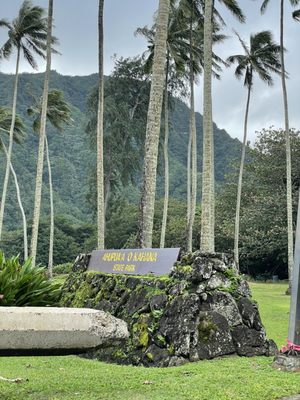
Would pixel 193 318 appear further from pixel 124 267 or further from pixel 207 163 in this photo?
pixel 207 163

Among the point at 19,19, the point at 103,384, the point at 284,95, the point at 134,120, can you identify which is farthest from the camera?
the point at 134,120

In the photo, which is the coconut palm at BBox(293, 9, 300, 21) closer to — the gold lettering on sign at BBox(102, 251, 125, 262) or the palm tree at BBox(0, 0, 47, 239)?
the palm tree at BBox(0, 0, 47, 239)

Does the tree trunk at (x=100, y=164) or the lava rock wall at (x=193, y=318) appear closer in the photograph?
the lava rock wall at (x=193, y=318)

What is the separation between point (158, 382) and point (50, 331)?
1834 mm

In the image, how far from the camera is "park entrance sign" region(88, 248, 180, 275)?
291 inches

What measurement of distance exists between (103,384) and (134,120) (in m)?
36.2

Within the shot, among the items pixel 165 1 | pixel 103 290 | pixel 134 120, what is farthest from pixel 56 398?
pixel 134 120

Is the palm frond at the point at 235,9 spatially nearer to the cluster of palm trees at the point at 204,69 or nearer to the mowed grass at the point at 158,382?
the cluster of palm trees at the point at 204,69

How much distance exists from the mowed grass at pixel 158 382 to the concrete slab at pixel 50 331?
2.90 ft

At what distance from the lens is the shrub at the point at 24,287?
4215mm

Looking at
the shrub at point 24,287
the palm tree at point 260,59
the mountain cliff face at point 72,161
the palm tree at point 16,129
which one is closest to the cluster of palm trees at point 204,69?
the palm tree at point 260,59

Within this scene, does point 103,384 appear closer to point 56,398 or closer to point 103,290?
point 56,398

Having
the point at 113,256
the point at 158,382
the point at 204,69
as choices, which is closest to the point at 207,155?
the point at 204,69

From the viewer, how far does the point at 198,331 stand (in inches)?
255
